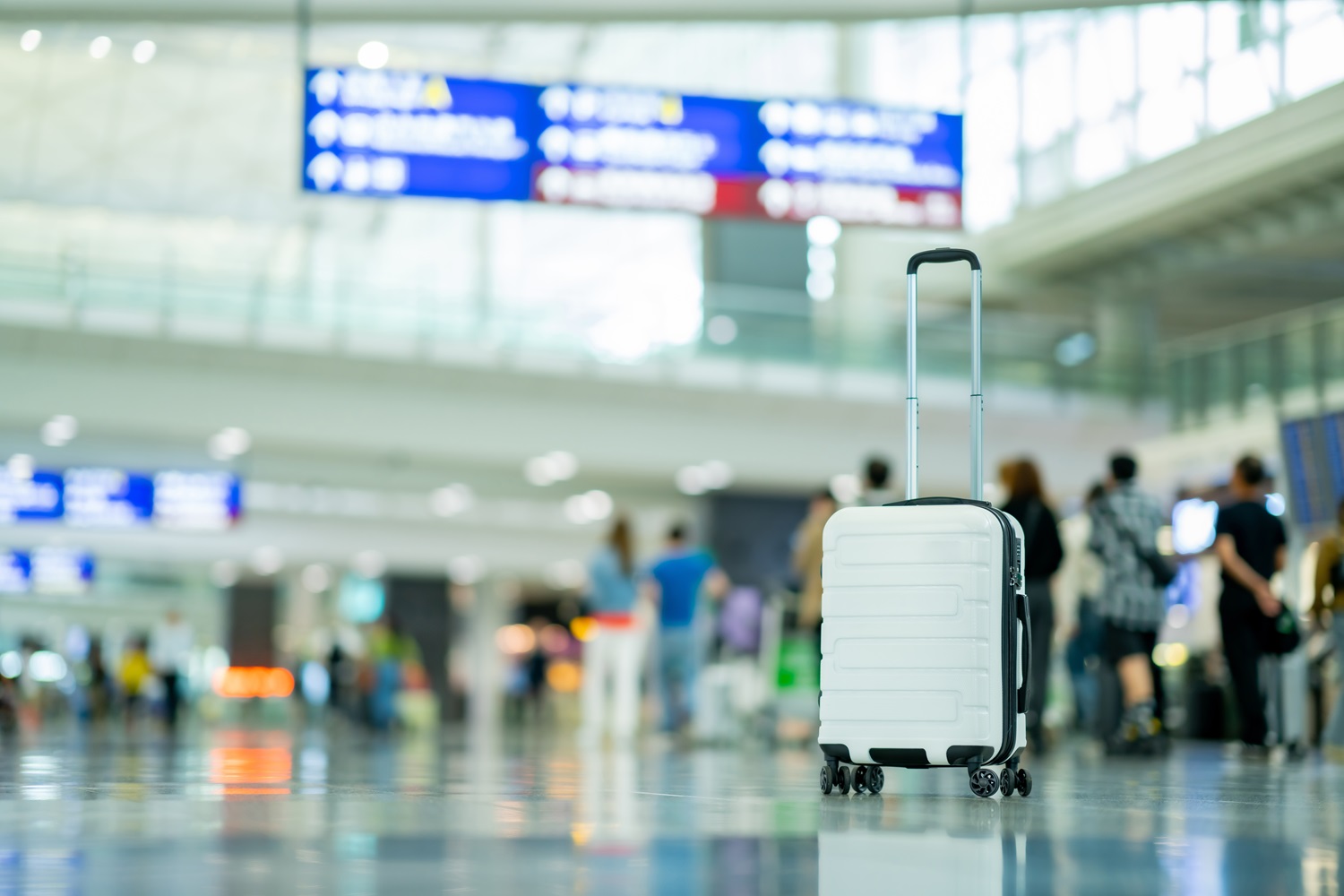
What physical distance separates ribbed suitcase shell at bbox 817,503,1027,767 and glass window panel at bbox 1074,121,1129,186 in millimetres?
28454

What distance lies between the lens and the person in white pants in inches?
628

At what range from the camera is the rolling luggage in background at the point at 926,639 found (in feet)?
20.2

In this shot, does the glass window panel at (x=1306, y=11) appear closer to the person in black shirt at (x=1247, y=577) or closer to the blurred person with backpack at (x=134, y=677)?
the person in black shirt at (x=1247, y=577)

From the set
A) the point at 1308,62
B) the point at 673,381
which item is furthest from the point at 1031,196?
the point at 673,381

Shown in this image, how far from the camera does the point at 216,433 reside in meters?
26.8

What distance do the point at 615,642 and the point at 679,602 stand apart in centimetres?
125

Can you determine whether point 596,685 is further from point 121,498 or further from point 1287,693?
point 121,498

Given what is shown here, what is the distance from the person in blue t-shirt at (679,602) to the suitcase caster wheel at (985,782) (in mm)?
8998

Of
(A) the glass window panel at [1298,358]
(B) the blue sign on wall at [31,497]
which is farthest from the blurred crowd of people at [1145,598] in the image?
(B) the blue sign on wall at [31,497]

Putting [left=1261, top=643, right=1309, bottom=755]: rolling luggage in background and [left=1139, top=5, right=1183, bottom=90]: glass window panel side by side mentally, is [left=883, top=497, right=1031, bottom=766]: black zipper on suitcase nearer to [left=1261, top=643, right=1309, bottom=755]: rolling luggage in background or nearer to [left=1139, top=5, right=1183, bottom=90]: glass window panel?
[left=1261, top=643, right=1309, bottom=755]: rolling luggage in background

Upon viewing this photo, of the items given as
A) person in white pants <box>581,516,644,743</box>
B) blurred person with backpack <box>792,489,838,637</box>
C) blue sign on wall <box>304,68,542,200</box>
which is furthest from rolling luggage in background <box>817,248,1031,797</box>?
person in white pants <box>581,516,644,743</box>

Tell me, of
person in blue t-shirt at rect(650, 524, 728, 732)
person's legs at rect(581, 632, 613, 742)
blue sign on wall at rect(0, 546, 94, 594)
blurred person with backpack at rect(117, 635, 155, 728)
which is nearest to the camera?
person in blue t-shirt at rect(650, 524, 728, 732)

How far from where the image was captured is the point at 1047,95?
36656 millimetres

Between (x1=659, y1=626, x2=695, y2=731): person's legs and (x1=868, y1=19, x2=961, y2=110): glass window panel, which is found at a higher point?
A: (x1=868, y1=19, x2=961, y2=110): glass window panel
